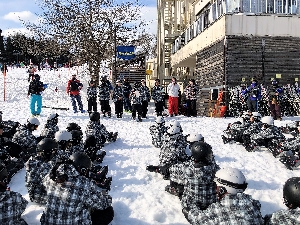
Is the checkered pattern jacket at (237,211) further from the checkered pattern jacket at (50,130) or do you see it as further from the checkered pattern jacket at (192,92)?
the checkered pattern jacket at (192,92)

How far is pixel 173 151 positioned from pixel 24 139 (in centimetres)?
384

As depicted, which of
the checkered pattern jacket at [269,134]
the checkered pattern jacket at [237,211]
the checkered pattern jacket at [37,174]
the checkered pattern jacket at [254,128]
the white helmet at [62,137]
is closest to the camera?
the checkered pattern jacket at [237,211]

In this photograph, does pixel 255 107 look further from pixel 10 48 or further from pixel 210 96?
pixel 10 48

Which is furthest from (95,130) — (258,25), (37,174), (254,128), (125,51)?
(125,51)

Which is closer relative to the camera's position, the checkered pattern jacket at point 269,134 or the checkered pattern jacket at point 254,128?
the checkered pattern jacket at point 269,134

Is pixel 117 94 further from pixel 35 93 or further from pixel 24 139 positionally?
pixel 24 139

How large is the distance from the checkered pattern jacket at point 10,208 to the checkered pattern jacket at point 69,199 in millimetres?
341

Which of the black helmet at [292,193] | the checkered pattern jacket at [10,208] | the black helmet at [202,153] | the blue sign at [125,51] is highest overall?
the blue sign at [125,51]

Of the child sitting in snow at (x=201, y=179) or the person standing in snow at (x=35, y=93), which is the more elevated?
the person standing in snow at (x=35, y=93)

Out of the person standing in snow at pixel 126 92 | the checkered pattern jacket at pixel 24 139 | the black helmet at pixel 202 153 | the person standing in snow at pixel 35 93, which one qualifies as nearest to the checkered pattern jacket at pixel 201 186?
the black helmet at pixel 202 153

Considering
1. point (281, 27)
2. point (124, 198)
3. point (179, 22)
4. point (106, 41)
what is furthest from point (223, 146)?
point (179, 22)

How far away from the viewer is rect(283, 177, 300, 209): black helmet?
3309mm

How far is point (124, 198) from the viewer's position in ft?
19.3

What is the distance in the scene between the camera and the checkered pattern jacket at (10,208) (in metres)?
3.96
